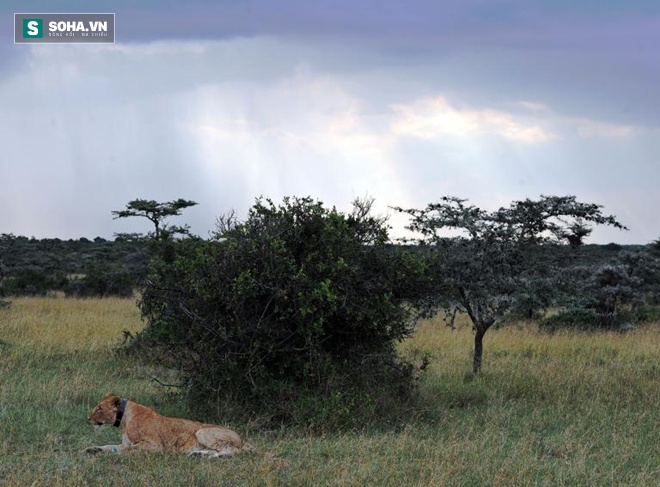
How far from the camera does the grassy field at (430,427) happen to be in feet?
22.2

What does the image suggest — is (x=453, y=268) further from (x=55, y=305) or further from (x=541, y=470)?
(x=55, y=305)

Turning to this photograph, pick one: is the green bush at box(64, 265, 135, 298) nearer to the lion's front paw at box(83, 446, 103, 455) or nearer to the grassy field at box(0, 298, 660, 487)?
the grassy field at box(0, 298, 660, 487)

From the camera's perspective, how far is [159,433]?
304 inches

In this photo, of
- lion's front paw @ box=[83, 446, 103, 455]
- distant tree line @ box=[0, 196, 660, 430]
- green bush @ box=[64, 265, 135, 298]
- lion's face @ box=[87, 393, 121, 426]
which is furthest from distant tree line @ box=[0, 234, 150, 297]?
A: lion's front paw @ box=[83, 446, 103, 455]

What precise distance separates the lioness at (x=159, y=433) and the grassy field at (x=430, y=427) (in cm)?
23

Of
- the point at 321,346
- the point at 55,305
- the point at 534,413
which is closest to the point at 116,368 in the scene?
the point at 321,346

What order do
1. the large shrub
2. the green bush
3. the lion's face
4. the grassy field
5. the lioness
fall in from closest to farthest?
the grassy field < the lioness < the lion's face < the large shrub < the green bush

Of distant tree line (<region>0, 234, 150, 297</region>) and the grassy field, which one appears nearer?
the grassy field

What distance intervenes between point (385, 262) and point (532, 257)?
13.2 ft

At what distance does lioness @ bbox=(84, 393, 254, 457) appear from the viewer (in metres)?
7.43

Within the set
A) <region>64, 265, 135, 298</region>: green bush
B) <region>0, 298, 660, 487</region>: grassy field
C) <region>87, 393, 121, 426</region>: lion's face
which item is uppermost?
<region>64, 265, 135, 298</region>: green bush

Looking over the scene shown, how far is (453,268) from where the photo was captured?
12781mm

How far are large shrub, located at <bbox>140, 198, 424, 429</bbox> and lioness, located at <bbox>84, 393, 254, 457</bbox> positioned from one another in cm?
158

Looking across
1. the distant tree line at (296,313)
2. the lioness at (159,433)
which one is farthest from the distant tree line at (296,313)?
the lioness at (159,433)
